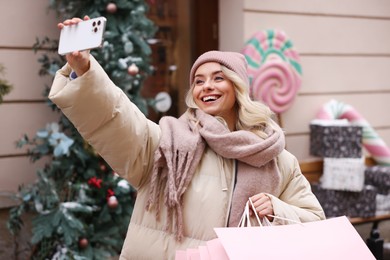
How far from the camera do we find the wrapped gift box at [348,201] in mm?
6219

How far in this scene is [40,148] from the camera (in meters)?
4.56

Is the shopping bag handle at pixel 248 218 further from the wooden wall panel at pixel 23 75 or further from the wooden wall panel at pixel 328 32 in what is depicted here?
the wooden wall panel at pixel 328 32

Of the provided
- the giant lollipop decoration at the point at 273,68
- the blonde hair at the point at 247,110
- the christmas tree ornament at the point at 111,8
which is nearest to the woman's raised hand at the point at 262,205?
the blonde hair at the point at 247,110

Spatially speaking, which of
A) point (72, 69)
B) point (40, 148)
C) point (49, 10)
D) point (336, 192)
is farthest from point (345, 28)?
point (72, 69)

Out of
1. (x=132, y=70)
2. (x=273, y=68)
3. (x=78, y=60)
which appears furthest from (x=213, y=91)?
(x=273, y=68)

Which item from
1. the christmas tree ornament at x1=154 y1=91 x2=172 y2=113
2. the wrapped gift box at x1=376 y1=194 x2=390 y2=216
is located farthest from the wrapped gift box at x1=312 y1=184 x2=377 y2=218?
the christmas tree ornament at x1=154 y1=91 x2=172 y2=113

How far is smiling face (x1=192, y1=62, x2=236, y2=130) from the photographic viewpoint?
2.48 meters

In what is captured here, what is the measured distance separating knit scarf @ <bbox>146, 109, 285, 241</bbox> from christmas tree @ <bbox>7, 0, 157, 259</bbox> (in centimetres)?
205

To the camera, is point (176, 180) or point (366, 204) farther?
point (366, 204)

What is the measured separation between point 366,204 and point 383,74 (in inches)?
73.7

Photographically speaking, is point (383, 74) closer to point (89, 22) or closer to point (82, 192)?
point (82, 192)

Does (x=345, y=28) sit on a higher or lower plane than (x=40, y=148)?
higher

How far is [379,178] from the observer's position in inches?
257

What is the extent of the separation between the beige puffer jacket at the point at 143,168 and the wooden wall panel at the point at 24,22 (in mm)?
2802
